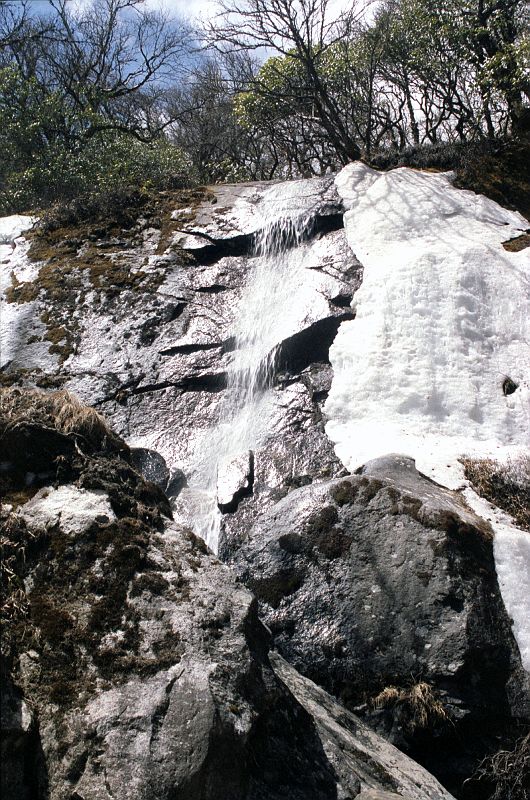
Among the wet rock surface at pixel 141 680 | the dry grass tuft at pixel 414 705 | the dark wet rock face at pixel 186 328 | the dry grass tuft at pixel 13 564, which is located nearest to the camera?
the wet rock surface at pixel 141 680

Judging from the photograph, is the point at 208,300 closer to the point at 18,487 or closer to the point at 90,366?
the point at 90,366

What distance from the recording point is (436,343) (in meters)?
10.8

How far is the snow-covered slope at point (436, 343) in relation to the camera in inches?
373

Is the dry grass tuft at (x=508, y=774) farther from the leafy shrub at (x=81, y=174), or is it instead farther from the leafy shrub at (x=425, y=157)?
the leafy shrub at (x=81, y=174)

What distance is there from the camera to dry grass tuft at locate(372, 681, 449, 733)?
6.38 meters

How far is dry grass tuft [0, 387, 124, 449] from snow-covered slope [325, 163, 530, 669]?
4.00 m

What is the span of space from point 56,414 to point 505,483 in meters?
5.26

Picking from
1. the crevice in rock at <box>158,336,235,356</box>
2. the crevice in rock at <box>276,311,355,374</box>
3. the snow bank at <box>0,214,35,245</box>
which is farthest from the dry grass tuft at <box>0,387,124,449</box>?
the snow bank at <box>0,214,35,245</box>

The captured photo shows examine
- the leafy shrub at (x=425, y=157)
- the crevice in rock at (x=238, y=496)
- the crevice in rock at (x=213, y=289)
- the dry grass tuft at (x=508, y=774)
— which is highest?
the leafy shrub at (x=425, y=157)

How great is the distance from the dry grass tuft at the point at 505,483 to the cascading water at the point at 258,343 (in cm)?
296

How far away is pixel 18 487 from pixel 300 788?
2.89 m

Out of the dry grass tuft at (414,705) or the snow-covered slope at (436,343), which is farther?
the snow-covered slope at (436,343)

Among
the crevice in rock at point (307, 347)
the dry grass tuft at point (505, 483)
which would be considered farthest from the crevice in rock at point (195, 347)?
the dry grass tuft at point (505, 483)

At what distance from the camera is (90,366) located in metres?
11.7
